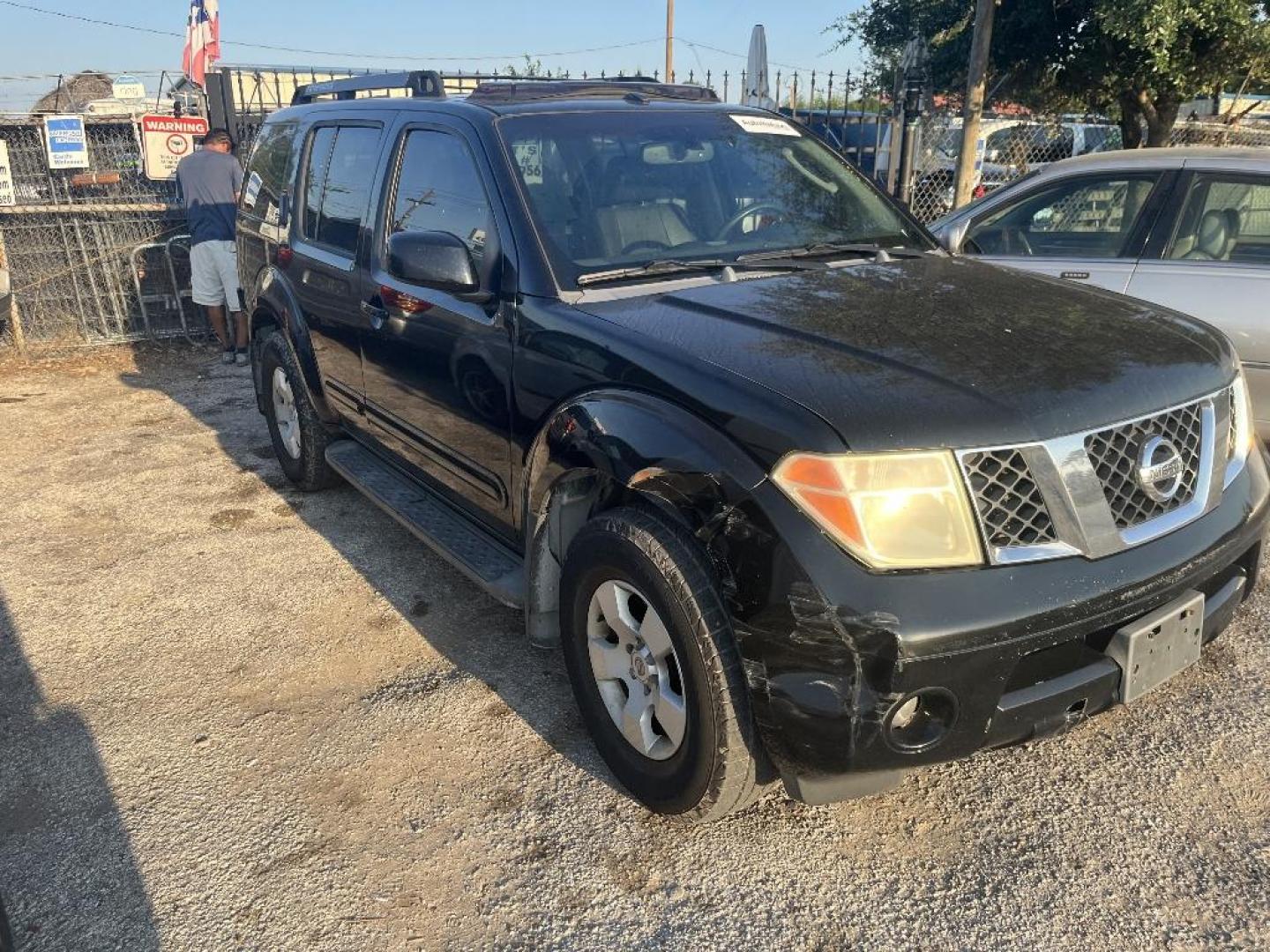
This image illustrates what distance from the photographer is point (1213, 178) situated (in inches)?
188

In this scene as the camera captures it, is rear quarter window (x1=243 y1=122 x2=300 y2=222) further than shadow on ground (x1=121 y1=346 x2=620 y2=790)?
Yes

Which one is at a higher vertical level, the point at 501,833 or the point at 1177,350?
the point at 1177,350

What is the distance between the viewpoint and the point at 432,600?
13.7 ft

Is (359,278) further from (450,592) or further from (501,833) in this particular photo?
(501,833)

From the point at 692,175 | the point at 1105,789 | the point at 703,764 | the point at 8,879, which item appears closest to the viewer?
the point at 703,764

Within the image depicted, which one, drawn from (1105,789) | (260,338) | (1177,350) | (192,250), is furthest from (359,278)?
(192,250)

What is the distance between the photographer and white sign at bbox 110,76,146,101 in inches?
602

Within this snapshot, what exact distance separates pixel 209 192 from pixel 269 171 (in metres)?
3.90

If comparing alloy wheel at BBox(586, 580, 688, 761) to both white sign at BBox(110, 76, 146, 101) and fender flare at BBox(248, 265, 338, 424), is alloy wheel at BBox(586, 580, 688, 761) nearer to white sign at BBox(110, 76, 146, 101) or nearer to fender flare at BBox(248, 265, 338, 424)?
fender flare at BBox(248, 265, 338, 424)

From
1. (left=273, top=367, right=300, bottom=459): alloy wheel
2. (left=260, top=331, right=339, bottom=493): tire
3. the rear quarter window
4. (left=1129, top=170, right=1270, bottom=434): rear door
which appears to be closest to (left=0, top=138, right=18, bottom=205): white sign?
the rear quarter window

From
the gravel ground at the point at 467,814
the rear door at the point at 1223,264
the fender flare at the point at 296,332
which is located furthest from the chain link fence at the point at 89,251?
the rear door at the point at 1223,264

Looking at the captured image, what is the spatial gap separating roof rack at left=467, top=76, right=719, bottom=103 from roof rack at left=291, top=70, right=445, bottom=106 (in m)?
0.27

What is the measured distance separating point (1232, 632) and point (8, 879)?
4.02 m

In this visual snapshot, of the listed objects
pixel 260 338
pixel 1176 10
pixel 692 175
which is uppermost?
pixel 1176 10
